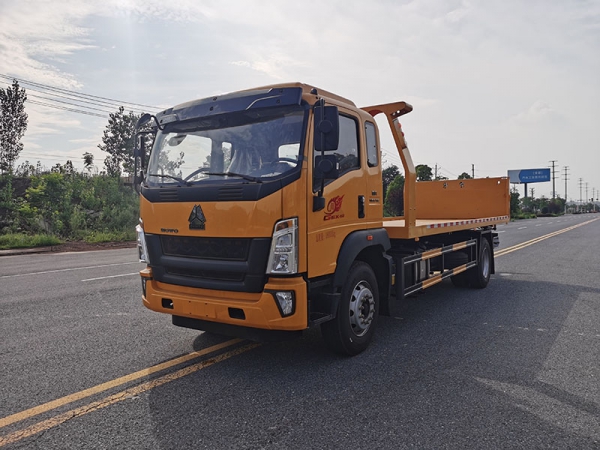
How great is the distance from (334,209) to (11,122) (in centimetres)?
3643

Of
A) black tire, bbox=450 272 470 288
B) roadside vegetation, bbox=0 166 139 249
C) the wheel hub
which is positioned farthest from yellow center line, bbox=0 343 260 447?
roadside vegetation, bbox=0 166 139 249

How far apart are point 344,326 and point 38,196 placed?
19.5 meters

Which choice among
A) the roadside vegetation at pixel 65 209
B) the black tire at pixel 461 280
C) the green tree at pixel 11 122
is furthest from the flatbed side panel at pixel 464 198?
the green tree at pixel 11 122

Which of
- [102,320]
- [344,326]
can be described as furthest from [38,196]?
[344,326]

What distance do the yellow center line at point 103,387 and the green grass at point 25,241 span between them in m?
15.2

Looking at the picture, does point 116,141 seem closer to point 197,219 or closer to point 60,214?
point 60,214

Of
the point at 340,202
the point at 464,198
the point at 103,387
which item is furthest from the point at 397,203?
the point at 103,387

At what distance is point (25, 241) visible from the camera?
17156 mm

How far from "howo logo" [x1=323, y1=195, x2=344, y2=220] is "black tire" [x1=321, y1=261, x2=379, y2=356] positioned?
23.7 inches

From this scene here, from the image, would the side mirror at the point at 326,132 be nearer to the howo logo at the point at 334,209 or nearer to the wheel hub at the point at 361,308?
the howo logo at the point at 334,209

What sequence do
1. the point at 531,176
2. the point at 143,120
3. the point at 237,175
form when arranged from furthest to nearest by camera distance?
the point at 531,176
the point at 143,120
the point at 237,175

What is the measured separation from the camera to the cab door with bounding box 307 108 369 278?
13.2 feet

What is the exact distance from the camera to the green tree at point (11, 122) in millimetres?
32469

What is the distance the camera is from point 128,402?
3.49 meters
